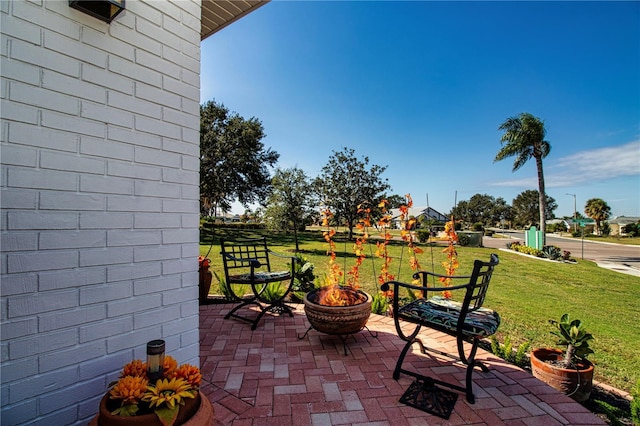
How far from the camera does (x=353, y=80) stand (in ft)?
25.8

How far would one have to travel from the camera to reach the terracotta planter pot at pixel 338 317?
8.40ft

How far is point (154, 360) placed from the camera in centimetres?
122

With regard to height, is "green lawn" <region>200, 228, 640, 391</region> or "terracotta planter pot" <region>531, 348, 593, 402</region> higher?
"terracotta planter pot" <region>531, 348, 593, 402</region>

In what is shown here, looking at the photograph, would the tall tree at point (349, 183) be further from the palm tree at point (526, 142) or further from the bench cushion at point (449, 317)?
the bench cushion at point (449, 317)

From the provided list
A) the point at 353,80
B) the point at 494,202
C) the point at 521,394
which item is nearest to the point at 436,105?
the point at 353,80

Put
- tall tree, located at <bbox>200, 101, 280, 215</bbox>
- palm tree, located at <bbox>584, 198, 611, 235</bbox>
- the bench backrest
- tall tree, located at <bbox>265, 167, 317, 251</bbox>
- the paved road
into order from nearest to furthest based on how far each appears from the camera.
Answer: the bench backrest
the paved road
tall tree, located at <bbox>265, 167, 317, 251</bbox>
tall tree, located at <bbox>200, 101, 280, 215</bbox>
palm tree, located at <bbox>584, 198, 611, 235</bbox>

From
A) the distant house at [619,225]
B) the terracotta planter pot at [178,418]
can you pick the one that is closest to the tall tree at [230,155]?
the terracotta planter pot at [178,418]

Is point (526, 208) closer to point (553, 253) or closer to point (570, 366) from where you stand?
point (553, 253)

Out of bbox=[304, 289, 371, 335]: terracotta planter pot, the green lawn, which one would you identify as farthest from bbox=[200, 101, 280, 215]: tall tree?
bbox=[304, 289, 371, 335]: terracotta planter pot

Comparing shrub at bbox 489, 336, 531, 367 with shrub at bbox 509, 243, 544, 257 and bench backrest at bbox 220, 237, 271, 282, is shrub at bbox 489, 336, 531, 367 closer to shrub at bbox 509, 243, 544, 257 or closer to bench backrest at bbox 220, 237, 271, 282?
bench backrest at bbox 220, 237, 271, 282

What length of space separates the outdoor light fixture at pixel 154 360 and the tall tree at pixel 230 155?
1764cm

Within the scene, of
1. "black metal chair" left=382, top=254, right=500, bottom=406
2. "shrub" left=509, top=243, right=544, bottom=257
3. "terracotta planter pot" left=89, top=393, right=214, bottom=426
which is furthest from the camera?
"shrub" left=509, top=243, right=544, bottom=257

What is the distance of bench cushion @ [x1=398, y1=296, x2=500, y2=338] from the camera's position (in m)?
1.92

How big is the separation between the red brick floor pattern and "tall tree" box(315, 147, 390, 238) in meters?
14.8
